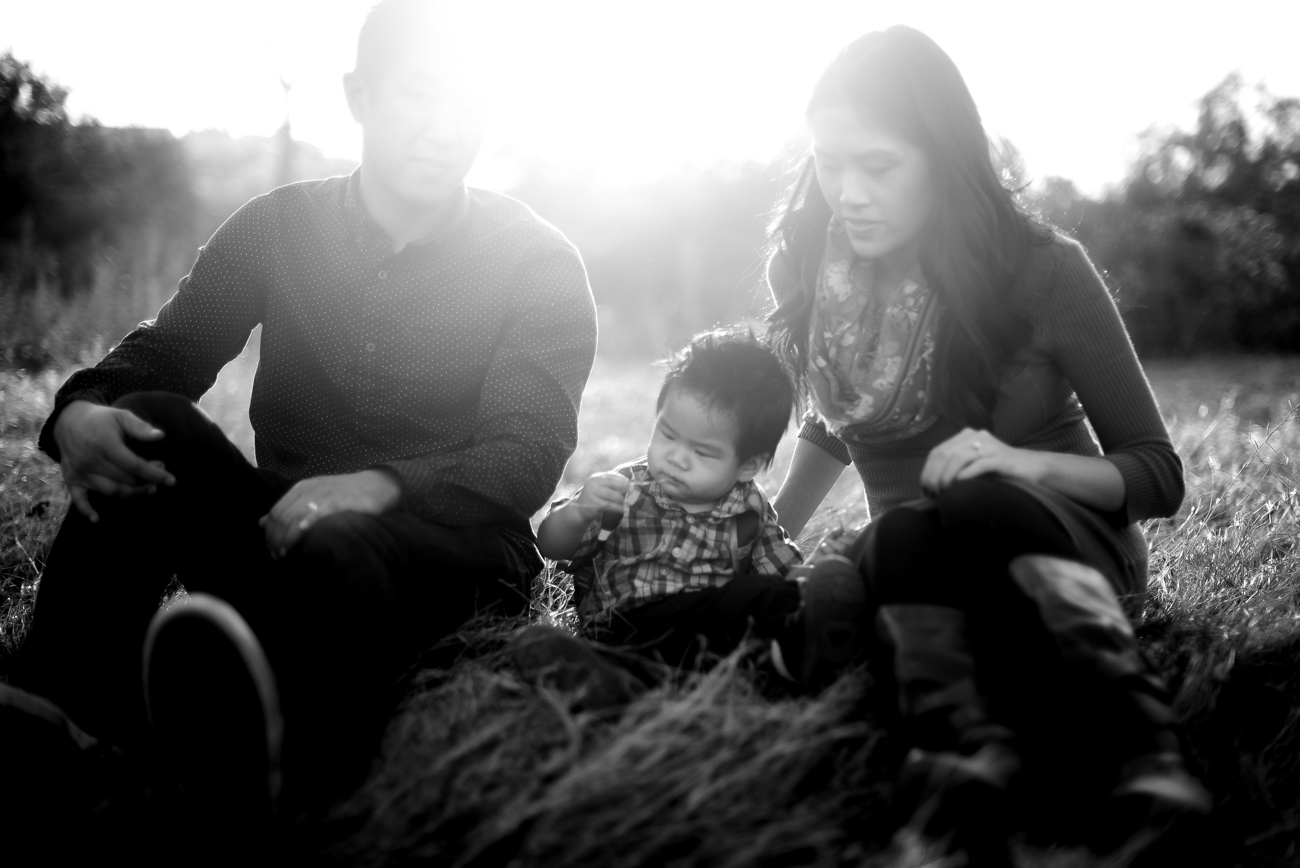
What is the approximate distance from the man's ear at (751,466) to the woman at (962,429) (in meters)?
0.19

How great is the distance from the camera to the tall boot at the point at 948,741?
4.40 feet

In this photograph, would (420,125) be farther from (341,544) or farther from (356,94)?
(341,544)

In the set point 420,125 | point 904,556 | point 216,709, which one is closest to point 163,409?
point 216,709

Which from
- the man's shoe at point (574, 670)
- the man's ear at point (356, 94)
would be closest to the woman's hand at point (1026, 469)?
the man's shoe at point (574, 670)

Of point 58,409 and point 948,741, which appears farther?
point 58,409

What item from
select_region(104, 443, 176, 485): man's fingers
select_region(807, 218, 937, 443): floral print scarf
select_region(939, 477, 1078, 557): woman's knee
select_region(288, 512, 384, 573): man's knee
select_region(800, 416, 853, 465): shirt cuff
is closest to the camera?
select_region(939, 477, 1078, 557): woman's knee

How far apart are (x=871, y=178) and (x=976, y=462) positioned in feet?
2.11

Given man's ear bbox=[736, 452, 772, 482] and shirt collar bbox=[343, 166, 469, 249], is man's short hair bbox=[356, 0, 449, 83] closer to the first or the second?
shirt collar bbox=[343, 166, 469, 249]

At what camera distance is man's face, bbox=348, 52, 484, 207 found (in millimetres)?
2207

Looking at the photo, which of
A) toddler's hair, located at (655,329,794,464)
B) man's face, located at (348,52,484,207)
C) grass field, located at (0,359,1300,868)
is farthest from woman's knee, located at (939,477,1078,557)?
man's face, located at (348,52,484,207)

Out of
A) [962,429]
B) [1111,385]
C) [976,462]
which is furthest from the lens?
[962,429]

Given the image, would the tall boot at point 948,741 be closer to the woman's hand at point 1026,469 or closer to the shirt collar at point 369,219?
the woman's hand at point 1026,469

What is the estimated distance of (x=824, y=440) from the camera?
8.38 ft

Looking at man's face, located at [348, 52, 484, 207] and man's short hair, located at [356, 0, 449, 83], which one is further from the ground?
man's short hair, located at [356, 0, 449, 83]
